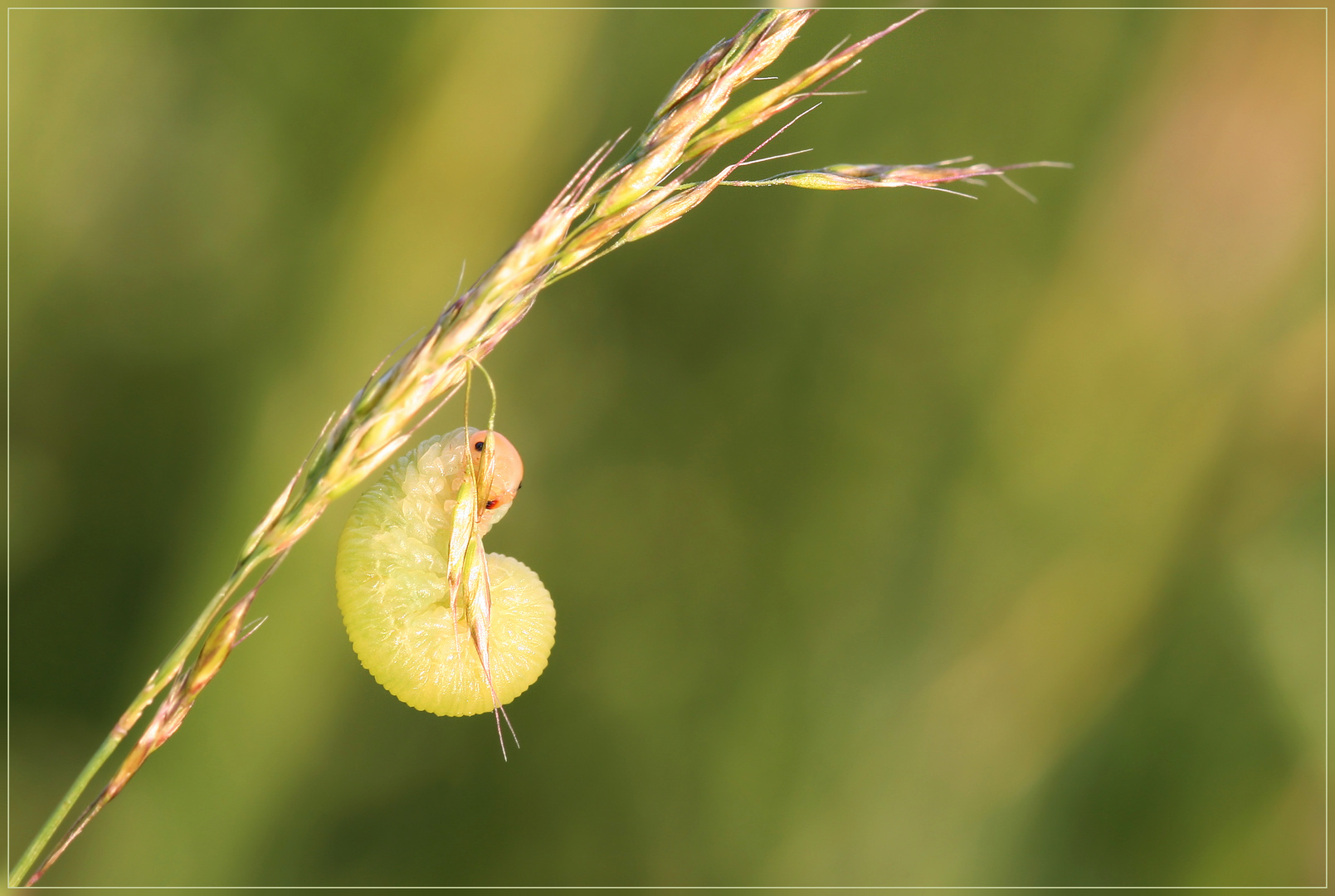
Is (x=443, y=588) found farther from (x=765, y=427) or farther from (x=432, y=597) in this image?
(x=765, y=427)

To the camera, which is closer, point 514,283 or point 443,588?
point 514,283

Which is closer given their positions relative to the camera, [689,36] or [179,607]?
[179,607]

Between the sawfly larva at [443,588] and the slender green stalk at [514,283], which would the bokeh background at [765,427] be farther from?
the slender green stalk at [514,283]

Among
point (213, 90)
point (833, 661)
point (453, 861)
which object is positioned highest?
point (213, 90)

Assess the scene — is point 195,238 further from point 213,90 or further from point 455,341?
point 455,341

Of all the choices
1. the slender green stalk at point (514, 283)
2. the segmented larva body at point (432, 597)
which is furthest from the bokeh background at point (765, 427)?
the slender green stalk at point (514, 283)

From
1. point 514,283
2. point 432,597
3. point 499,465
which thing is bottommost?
point 432,597

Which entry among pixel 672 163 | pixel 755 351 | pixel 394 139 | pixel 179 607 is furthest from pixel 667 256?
pixel 179 607

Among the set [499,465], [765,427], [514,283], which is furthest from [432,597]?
[765,427]
